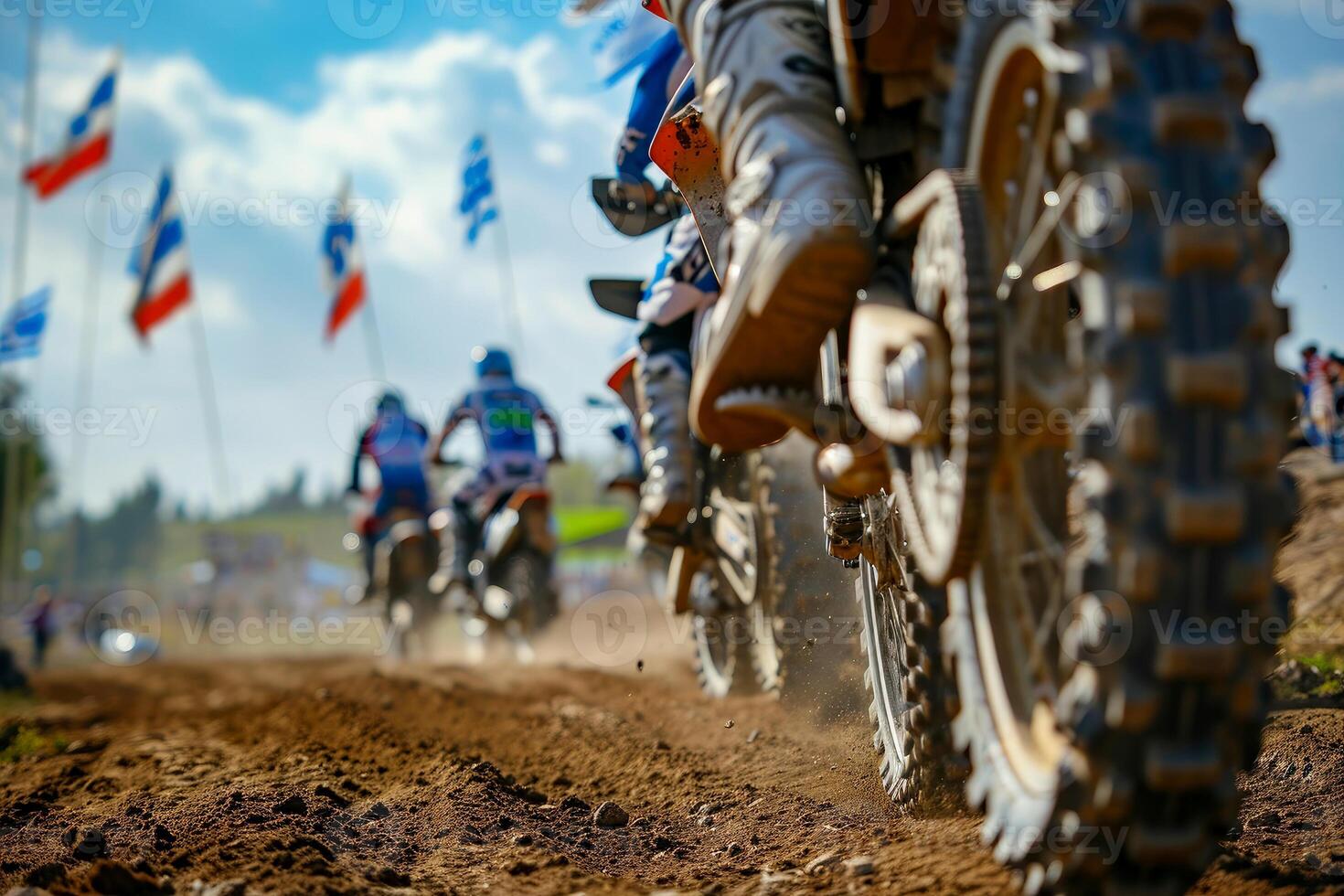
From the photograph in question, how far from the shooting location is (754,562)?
16.5 ft

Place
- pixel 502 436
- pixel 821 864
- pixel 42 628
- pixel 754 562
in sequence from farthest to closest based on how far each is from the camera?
1. pixel 42 628
2. pixel 502 436
3. pixel 754 562
4. pixel 821 864

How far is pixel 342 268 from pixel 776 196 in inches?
632

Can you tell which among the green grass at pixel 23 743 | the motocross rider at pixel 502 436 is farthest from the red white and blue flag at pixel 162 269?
the green grass at pixel 23 743

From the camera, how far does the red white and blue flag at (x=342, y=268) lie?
16781 millimetres

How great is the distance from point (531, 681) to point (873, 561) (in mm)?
4734

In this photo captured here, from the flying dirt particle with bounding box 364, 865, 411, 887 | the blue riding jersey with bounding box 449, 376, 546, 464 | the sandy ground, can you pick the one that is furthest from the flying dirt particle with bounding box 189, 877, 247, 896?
the blue riding jersey with bounding box 449, 376, 546, 464

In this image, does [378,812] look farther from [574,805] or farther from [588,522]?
[588,522]

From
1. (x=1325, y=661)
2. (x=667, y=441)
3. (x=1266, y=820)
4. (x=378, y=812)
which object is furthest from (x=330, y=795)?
(x=1325, y=661)

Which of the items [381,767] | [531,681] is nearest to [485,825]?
[381,767]

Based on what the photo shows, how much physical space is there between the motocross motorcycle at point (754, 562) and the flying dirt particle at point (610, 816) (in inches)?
56.9

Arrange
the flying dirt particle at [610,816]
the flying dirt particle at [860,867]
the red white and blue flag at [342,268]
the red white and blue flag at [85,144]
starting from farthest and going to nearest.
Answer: the red white and blue flag at [342,268], the red white and blue flag at [85,144], the flying dirt particle at [610,816], the flying dirt particle at [860,867]

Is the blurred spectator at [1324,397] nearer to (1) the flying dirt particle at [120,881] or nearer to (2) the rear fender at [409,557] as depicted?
(2) the rear fender at [409,557]

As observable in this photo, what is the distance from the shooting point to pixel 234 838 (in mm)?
2600

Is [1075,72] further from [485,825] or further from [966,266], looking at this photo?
[485,825]
